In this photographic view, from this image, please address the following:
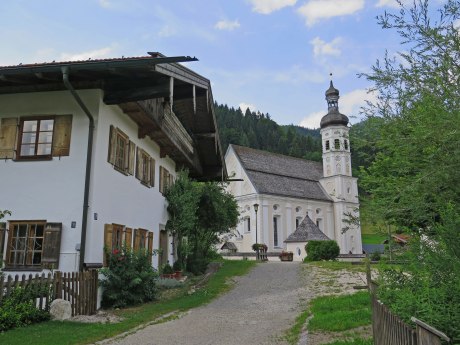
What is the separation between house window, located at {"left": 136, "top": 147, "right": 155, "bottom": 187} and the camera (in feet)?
48.7

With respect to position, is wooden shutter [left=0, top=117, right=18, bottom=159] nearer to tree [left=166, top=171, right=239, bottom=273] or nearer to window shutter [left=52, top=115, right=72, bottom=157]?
window shutter [left=52, top=115, right=72, bottom=157]

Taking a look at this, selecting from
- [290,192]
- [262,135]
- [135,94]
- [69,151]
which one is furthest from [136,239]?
[262,135]

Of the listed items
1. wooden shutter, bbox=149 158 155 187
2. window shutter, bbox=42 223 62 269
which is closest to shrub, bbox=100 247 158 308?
window shutter, bbox=42 223 62 269

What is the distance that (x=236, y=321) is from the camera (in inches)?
380

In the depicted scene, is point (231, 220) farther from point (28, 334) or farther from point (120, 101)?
point (28, 334)

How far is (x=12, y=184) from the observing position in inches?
442

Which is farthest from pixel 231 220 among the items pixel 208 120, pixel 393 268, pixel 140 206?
pixel 393 268

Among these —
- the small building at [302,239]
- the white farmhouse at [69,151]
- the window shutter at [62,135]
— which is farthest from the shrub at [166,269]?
the small building at [302,239]

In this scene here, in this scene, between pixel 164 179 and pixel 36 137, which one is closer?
pixel 36 137

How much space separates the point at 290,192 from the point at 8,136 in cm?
4371

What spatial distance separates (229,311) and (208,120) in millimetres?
9359

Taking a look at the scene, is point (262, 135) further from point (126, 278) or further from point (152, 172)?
point (126, 278)

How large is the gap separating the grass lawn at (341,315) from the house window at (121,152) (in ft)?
21.7

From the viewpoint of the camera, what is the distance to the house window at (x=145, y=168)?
14.9 meters
